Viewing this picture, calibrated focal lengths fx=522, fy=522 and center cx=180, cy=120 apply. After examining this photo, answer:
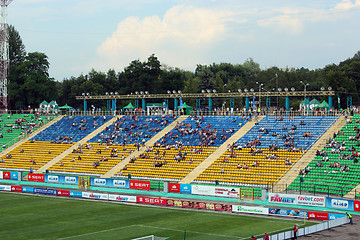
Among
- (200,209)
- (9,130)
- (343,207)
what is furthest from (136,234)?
(9,130)

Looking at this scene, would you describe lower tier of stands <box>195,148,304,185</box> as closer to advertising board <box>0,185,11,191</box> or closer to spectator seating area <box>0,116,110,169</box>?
advertising board <box>0,185,11,191</box>

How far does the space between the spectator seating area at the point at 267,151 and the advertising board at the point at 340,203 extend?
9984 millimetres

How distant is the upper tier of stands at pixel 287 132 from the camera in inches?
2594

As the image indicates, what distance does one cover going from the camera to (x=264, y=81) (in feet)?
484

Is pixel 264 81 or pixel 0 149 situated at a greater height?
pixel 264 81

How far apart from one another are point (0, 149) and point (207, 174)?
135 ft

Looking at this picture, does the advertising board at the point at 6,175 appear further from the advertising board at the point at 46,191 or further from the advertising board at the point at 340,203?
the advertising board at the point at 340,203

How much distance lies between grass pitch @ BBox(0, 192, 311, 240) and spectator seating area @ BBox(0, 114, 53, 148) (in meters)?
36.4

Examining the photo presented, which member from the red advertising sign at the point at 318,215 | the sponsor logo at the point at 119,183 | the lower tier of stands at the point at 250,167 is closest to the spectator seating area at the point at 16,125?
the sponsor logo at the point at 119,183

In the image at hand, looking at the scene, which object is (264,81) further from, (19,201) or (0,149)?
(19,201)

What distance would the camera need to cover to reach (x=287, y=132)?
68.8 metres

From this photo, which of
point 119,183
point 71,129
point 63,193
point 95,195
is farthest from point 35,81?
point 95,195

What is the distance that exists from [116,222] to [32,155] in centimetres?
3967

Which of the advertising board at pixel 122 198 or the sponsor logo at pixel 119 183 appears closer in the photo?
the advertising board at pixel 122 198
